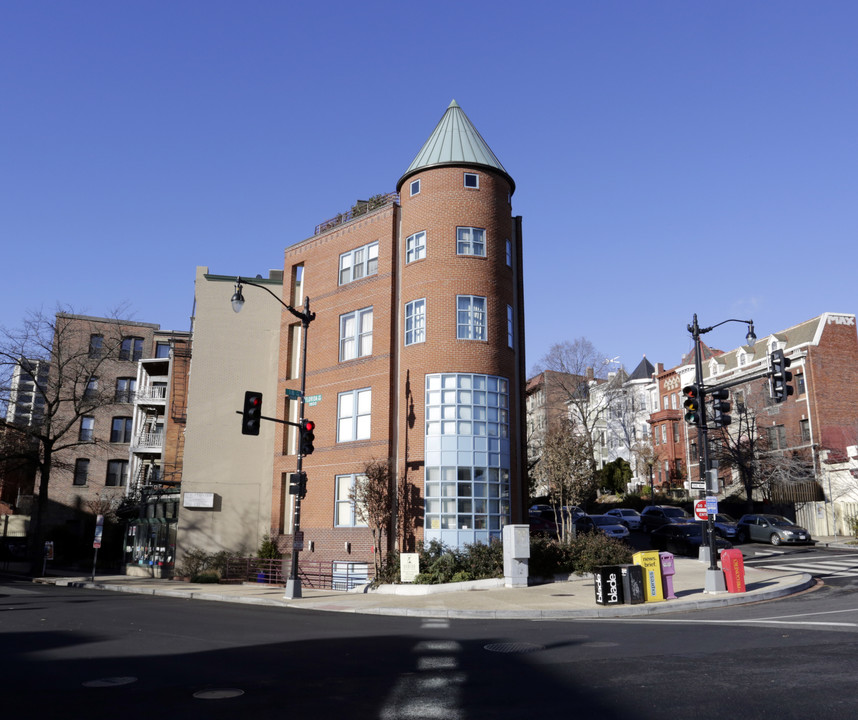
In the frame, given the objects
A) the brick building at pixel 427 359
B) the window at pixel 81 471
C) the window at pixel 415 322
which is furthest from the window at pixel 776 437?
the window at pixel 81 471

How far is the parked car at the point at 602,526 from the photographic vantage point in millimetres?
36625

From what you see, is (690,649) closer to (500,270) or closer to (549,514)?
(500,270)

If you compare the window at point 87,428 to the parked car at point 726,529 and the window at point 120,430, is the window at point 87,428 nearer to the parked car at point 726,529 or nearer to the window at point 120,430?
the window at point 120,430

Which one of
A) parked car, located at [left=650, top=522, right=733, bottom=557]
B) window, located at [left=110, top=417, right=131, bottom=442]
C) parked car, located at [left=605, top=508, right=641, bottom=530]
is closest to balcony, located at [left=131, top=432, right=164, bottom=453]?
window, located at [left=110, top=417, right=131, bottom=442]

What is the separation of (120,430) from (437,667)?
189ft

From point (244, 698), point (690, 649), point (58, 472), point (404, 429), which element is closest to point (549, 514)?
point (404, 429)

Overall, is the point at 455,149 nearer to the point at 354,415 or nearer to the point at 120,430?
the point at 354,415

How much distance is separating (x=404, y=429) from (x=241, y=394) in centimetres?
1078

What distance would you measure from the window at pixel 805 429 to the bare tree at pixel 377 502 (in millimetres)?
34806

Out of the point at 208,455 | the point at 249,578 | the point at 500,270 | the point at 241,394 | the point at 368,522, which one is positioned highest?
the point at 500,270

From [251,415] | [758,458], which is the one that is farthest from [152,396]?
[758,458]

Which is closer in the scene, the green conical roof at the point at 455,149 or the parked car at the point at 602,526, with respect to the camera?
the green conical roof at the point at 455,149

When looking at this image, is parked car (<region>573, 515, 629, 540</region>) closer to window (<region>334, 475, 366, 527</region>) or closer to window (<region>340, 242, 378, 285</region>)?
window (<region>334, 475, 366, 527</region>)

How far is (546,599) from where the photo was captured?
66.6ft
